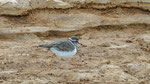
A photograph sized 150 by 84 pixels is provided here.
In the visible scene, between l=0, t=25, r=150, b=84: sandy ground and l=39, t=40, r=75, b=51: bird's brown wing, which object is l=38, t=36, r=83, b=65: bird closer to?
l=39, t=40, r=75, b=51: bird's brown wing

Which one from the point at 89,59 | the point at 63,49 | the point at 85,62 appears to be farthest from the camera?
the point at 89,59

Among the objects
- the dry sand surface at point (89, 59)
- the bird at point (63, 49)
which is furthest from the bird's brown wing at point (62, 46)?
the dry sand surface at point (89, 59)

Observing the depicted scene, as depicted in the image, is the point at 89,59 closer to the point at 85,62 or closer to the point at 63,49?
the point at 85,62

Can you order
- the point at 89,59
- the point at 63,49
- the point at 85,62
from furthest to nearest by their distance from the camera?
the point at 89,59 → the point at 85,62 → the point at 63,49

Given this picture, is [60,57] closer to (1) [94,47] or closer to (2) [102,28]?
(1) [94,47]

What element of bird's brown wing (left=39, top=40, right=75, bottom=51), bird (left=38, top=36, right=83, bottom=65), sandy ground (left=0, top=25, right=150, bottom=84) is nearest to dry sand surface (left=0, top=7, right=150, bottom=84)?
sandy ground (left=0, top=25, right=150, bottom=84)

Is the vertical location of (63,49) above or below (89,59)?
above

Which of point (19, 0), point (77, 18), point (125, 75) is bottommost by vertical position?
point (125, 75)

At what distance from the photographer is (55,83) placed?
6.19 meters

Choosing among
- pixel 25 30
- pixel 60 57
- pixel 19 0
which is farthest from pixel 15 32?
pixel 60 57

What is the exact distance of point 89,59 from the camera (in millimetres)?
7617

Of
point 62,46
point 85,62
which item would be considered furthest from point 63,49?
point 85,62

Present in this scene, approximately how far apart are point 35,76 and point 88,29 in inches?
132

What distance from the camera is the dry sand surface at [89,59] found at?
645cm
